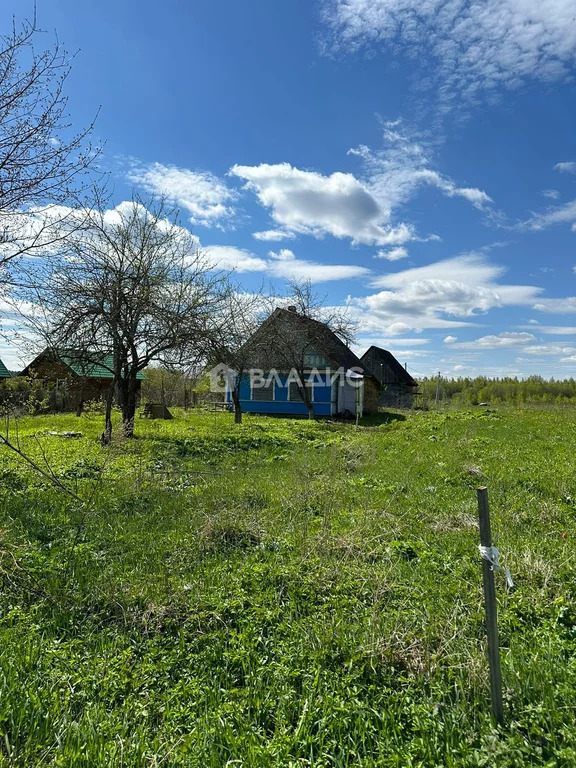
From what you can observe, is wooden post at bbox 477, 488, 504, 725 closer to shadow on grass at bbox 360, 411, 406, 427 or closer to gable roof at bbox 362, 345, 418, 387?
shadow on grass at bbox 360, 411, 406, 427

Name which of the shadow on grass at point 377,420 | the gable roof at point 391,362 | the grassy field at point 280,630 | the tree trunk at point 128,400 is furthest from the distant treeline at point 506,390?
the grassy field at point 280,630

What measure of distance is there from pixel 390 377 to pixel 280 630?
39.7 m

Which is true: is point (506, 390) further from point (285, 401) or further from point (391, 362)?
point (285, 401)

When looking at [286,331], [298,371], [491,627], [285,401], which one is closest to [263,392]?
[285,401]

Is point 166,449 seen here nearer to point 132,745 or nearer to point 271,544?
point 271,544

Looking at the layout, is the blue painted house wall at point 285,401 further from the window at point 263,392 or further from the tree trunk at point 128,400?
the tree trunk at point 128,400

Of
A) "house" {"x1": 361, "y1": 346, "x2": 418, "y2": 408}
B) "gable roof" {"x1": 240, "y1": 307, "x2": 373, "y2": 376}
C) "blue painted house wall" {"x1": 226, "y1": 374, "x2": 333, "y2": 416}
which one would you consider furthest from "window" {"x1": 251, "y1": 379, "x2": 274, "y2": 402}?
"house" {"x1": 361, "y1": 346, "x2": 418, "y2": 408}

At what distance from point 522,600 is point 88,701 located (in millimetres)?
2911

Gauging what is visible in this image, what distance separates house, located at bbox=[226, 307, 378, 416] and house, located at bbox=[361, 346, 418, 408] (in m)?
8.07

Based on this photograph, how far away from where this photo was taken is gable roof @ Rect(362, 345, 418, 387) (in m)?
40.0

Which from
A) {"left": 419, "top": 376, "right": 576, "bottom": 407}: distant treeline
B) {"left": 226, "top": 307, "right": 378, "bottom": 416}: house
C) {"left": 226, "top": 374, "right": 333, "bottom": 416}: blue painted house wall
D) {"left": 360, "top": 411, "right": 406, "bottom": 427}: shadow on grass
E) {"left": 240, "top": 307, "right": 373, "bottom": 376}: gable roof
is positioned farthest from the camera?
{"left": 419, "top": 376, "right": 576, "bottom": 407}: distant treeline

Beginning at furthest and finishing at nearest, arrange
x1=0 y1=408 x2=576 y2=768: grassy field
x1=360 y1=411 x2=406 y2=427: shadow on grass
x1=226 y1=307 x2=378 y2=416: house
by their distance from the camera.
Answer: x1=226 y1=307 x2=378 y2=416: house
x1=360 y1=411 x2=406 y2=427: shadow on grass
x1=0 y1=408 x2=576 y2=768: grassy field

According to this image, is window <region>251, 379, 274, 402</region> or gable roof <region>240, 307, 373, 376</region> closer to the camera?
gable roof <region>240, 307, 373, 376</region>

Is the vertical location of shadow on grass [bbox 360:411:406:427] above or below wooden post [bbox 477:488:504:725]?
below
